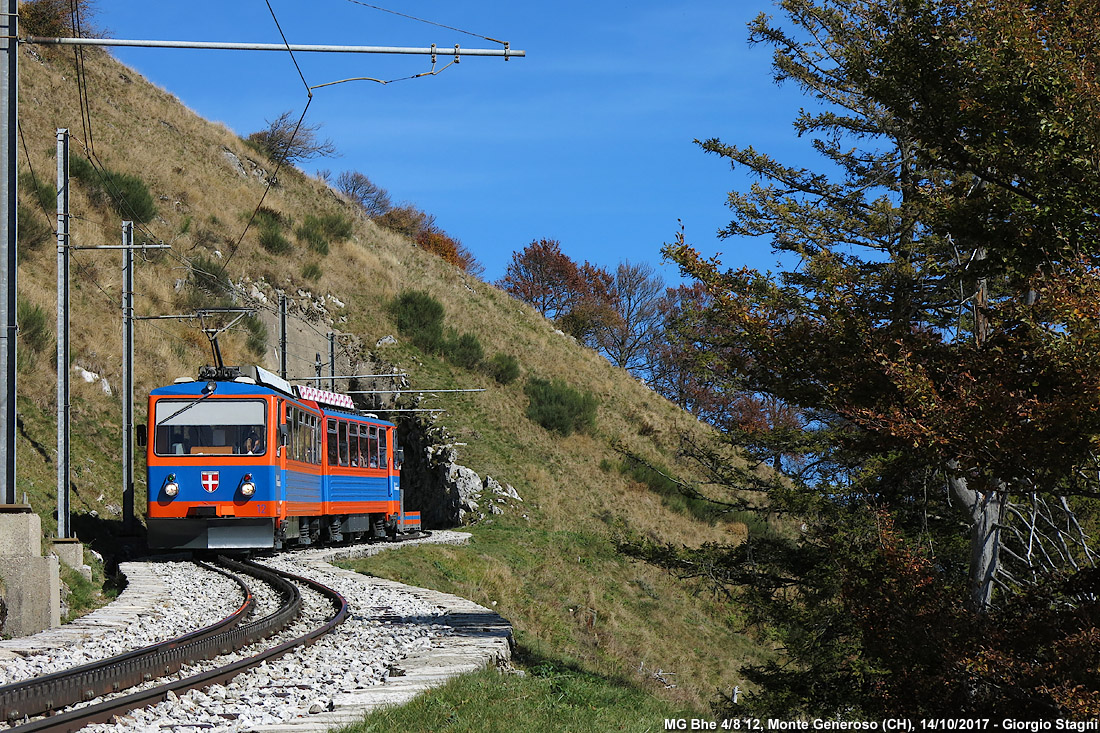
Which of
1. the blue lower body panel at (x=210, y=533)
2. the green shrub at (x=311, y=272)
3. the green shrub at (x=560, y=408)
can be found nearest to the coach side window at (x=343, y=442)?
the blue lower body panel at (x=210, y=533)

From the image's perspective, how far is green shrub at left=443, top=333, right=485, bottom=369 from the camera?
50.2 meters

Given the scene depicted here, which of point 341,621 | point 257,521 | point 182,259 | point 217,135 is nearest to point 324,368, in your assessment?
point 182,259

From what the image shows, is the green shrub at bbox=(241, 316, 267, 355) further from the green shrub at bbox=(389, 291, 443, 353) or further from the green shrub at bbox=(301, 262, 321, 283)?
the green shrub at bbox=(389, 291, 443, 353)

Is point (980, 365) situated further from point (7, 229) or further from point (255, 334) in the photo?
point (255, 334)

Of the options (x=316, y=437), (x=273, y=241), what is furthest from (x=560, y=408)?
(x=316, y=437)

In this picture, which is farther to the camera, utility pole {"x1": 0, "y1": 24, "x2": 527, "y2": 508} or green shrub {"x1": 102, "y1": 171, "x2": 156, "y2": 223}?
green shrub {"x1": 102, "y1": 171, "x2": 156, "y2": 223}

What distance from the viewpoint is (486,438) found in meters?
44.0

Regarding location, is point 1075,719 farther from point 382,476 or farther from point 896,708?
point 382,476

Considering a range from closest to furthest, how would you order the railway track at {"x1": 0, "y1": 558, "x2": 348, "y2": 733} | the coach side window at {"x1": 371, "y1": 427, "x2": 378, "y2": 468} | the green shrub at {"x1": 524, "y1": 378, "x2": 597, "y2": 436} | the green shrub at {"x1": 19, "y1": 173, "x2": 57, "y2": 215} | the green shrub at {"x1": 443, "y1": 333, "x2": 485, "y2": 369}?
the railway track at {"x1": 0, "y1": 558, "x2": 348, "y2": 733}
the coach side window at {"x1": 371, "y1": 427, "x2": 378, "y2": 468}
the green shrub at {"x1": 19, "y1": 173, "x2": 57, "y2": 215}
the green shrub at {"x1": 524, "y1": 378, "x2": 597, "y2": 436}
the green shrub at {"x1": 443, "y1": 333, "x2": 485, "y2": 369}

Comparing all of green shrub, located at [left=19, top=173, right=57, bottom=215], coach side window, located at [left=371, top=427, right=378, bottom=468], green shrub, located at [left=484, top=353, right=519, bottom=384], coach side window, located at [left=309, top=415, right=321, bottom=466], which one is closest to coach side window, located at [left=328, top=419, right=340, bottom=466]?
coach side window, located at [left=309, top=415, right=321, bottom=466]

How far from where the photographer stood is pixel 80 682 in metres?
7.38

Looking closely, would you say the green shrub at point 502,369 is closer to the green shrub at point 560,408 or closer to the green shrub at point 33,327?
the green shrub at point 560,408

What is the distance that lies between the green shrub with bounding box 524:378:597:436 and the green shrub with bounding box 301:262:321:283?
37.0ft

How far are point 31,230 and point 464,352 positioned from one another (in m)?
21.8
